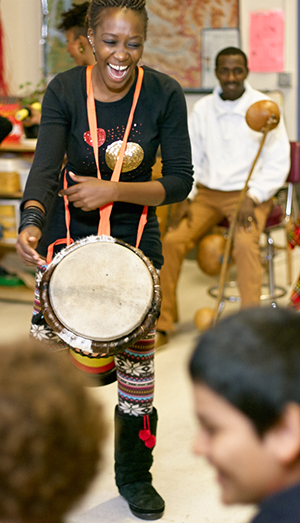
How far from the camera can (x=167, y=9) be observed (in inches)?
188

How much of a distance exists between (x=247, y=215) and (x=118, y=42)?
5.87 ft

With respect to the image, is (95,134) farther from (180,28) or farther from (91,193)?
(180,28)

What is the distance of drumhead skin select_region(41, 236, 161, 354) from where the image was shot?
5.21 feet

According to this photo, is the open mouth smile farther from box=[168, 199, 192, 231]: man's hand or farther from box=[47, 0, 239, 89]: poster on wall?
box=[47, 0, 239, 89]: poster on wall

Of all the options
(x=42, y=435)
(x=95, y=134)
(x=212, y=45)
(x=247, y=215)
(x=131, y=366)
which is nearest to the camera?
(x=42, y=435)

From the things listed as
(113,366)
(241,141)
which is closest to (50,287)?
(113,366)

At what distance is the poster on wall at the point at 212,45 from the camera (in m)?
4.67

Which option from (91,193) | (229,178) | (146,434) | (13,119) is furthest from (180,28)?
(146,434)

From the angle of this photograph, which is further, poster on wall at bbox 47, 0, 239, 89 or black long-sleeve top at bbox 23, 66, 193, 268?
poster on wall at bbox 47, 0, 239, 89

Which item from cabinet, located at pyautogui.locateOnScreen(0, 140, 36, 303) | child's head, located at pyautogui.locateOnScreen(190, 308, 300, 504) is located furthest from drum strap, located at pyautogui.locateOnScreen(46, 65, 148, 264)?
cabinet, located at pyautogui.locateOnScreen(0, 140, 36, 303)

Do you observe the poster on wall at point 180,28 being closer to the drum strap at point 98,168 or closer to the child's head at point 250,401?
the drum strap at point 98,168

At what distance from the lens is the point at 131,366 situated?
179cm

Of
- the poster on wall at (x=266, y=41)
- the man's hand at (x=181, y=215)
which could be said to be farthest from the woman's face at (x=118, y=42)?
the poster on wall at (x=266, y=41)

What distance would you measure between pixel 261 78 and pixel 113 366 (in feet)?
10.9
